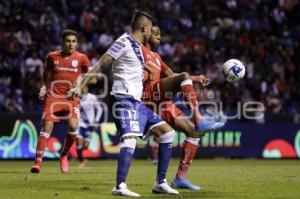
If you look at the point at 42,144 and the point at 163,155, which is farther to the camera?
the point at 42,144

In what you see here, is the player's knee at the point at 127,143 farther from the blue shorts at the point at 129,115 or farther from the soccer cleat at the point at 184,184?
the soccer cleat at the point at 184,184

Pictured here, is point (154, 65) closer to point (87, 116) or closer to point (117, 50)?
point (117, 50)

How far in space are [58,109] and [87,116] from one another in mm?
5866

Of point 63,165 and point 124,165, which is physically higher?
point 124,165

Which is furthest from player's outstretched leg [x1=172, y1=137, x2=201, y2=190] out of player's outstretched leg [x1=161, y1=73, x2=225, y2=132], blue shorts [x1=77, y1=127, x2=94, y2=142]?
blue shorts [x1=77, y1=127, x2=94, y2=142]

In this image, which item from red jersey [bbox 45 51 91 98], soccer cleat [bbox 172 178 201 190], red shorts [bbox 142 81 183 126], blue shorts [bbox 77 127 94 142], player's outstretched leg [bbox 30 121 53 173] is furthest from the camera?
blue shorts [bbox 77 127 94 142]

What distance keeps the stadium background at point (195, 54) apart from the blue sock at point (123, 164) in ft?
41.2

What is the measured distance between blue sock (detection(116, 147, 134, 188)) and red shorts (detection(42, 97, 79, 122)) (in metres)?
5.19

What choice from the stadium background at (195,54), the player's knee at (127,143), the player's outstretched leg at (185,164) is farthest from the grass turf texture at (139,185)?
the stadium background at (195,54)

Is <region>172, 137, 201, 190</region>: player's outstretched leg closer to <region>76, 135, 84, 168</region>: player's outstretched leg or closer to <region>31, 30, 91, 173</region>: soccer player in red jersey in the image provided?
<region>31, 30, 91, 173</region>: soccer player in red jersey

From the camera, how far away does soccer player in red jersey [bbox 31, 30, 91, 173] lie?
14.9 m

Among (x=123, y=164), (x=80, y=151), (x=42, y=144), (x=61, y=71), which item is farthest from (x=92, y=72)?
(x=80, y=151)

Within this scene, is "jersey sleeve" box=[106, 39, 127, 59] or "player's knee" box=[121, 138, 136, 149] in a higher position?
"jersey sleeve" box=[106, 39, 127, 59]

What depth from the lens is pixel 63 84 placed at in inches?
598
